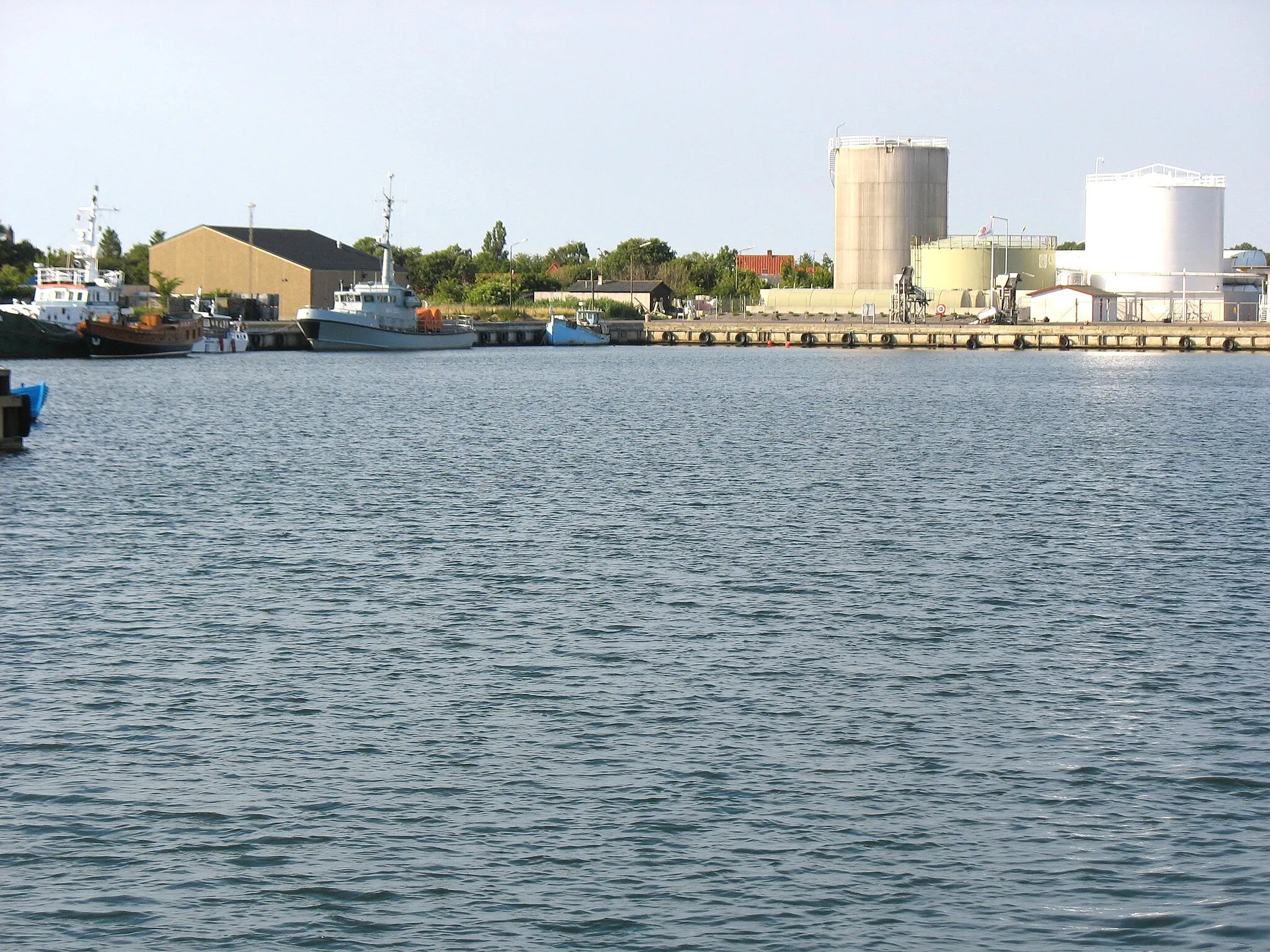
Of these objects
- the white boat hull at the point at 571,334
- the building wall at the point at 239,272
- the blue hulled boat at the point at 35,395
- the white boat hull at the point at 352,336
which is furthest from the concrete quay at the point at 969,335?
the blue hulled boat at the point at 35,395

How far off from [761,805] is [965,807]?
2031 mm

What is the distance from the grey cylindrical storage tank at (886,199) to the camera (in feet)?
545

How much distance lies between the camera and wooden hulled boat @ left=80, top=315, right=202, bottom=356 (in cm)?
10019

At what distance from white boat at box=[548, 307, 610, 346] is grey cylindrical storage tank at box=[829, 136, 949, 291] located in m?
29.3

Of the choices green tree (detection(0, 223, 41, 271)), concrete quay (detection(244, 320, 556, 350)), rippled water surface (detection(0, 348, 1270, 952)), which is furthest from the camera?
green tree (detection(0, 223, 41, 271))

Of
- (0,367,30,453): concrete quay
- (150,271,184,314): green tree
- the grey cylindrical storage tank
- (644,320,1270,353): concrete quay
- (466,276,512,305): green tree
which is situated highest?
the grey cylindrical storage tank

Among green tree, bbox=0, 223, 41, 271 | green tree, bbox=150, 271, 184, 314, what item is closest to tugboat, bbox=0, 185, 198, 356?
green tree, bbox=150, 271, 184, 314

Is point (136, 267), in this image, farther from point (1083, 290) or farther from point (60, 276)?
point (1083, 290)

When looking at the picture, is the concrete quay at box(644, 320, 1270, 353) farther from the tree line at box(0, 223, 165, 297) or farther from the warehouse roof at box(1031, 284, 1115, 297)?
the tree line at box(0, 223, 165, 297)

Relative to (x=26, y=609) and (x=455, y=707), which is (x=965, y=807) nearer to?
(x=455, y=707)

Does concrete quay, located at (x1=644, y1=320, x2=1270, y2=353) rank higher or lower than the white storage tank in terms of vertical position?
lower

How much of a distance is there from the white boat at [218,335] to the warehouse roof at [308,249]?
18685mm

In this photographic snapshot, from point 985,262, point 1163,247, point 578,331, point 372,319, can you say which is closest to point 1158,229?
point 1163,247

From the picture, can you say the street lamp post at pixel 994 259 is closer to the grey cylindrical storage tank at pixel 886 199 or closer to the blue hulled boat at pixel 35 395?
the grey cylindrical storage tank at pixel 886 199
